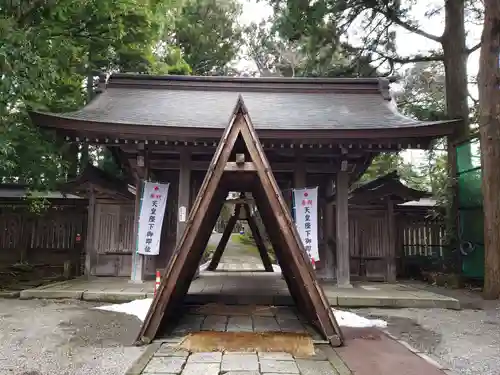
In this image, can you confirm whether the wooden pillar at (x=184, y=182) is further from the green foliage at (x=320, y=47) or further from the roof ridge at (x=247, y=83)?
the green foliage at (x=320, y=47)

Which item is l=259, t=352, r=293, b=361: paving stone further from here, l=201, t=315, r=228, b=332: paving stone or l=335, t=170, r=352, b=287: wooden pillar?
l=335, t=170, r=352, b=287: wooden pillar

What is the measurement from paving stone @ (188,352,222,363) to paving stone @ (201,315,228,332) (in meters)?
1.13

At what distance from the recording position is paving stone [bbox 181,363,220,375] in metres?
3.93

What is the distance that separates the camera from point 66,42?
349 inches

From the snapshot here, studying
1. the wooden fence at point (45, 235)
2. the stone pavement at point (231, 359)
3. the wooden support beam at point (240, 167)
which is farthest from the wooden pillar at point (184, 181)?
the wooden fence at point (45, 235)

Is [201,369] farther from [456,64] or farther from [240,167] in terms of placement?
[456,64]

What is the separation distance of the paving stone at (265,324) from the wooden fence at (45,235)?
338 inches

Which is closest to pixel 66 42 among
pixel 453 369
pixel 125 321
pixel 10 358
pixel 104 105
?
pixel 104 105

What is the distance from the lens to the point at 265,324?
6.05 meters

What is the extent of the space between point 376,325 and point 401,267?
6.95 meters

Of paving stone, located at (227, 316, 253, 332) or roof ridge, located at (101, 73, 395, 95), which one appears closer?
paving stone, located at (227, 316, 253, 332)

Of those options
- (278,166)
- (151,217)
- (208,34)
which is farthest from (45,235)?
(208,34)

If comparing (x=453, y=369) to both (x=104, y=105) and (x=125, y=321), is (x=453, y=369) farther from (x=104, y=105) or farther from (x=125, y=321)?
(x=104, y=105)

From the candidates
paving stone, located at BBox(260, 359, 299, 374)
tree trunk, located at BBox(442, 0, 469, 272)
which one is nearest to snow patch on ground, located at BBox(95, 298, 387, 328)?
paving stone, located at BBox(260, 359, 299, 374)
